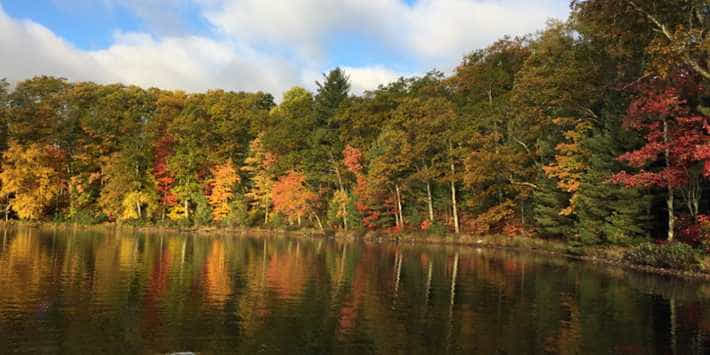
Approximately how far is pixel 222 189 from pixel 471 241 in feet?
100

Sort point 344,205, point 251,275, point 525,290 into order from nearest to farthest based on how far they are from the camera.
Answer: point 525,290, point 251,275, point 344,205

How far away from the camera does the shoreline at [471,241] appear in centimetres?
2819

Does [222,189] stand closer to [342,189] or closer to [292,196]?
[292,196]

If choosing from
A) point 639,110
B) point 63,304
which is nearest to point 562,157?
point 639,110

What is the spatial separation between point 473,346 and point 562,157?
26396mm

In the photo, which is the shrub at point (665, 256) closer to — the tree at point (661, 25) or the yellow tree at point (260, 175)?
the tree at point (661, 25)

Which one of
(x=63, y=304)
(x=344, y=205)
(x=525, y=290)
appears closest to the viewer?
(x=63, y=304)

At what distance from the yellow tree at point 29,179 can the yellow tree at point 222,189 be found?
18.1m

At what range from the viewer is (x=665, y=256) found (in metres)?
26.8

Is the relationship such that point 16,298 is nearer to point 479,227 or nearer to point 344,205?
point 479,227

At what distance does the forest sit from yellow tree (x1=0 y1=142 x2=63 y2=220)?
0.53 feet

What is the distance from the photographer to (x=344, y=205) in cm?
5431

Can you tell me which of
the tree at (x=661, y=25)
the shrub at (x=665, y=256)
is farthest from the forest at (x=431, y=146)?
the shrub at (x=665, y=256)

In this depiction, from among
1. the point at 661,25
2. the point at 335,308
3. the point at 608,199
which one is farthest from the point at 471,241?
the point at 335,308
